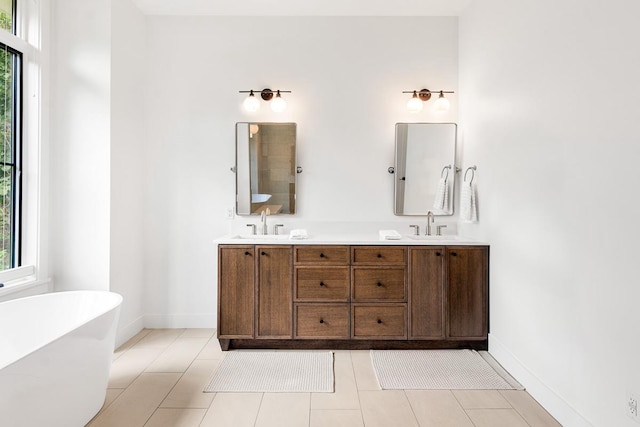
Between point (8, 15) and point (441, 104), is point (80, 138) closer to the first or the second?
point (8, 15)

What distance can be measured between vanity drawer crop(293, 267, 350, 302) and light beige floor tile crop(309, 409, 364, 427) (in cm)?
93

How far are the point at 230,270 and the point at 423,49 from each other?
249cm

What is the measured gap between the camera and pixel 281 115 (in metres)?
3.54

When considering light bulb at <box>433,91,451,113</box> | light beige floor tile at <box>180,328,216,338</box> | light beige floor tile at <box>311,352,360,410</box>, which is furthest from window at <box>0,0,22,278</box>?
light bulb at <box>433,91,451,113</box>

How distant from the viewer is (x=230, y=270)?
9.77 feet

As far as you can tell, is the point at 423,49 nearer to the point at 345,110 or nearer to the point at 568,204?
the point at 345,110

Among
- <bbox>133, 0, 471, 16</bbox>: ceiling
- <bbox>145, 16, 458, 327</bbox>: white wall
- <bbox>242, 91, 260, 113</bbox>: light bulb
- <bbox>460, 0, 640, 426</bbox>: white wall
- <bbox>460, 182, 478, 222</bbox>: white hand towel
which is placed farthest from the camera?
<bbox>145, 16, 458, 327</bbox>: white wall

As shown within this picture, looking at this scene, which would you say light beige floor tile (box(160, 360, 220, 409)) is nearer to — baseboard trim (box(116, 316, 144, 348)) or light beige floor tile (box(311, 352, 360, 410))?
light beige floor tile (box(311, 352, 360, 410))

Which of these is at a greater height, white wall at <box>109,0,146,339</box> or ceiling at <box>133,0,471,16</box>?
ceiling at <box>133,0,471,16</box>

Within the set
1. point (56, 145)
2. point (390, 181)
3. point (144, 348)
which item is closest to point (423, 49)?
point (390, 181)

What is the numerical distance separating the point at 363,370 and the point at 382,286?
615mm

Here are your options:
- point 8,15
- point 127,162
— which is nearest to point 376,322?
point 127,162

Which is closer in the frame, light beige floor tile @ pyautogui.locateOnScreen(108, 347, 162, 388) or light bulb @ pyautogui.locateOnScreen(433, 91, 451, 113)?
light beige floor tile @ pyautogui.locateOnScreen(108, 347, 162, 388)

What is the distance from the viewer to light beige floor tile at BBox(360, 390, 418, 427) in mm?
2043
